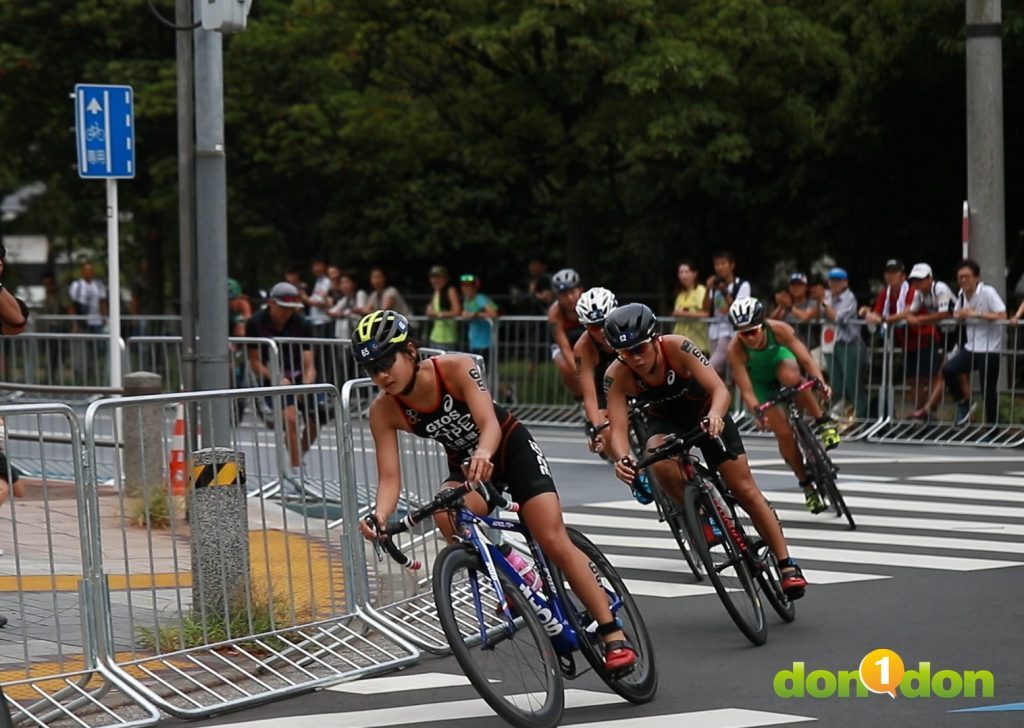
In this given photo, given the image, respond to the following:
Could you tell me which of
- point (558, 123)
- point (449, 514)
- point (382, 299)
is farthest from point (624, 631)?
point (558, 123)

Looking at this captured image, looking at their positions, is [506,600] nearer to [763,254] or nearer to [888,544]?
[888,544]

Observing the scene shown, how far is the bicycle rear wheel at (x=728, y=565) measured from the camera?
351 inches

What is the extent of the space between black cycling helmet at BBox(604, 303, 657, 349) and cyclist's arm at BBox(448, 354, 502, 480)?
1253mm

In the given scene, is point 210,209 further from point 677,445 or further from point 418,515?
point 418,515

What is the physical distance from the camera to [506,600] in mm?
7297

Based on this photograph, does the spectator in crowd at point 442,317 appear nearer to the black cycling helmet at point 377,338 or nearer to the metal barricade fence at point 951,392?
the metal barricade fence at point 951,392

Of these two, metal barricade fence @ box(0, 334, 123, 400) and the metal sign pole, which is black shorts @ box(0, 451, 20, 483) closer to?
the metal sign pole

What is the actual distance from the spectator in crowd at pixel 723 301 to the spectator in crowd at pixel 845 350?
3.29 feet

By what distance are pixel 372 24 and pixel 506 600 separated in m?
22.4

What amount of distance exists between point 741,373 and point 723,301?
28.0ft

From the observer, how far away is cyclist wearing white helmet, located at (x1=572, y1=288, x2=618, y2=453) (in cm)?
1136

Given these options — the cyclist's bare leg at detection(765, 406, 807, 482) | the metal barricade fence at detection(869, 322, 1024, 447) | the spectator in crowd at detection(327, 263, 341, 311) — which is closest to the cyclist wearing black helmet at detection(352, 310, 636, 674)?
the cyclist's bare leg at detection(765, 406, 807, 482)

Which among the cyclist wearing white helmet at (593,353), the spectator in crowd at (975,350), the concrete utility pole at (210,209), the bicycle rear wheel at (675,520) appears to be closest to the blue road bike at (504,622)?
the bicycle rear wheel at (675,520)

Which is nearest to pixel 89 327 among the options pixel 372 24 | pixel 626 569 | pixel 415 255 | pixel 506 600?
pixel 372 24
